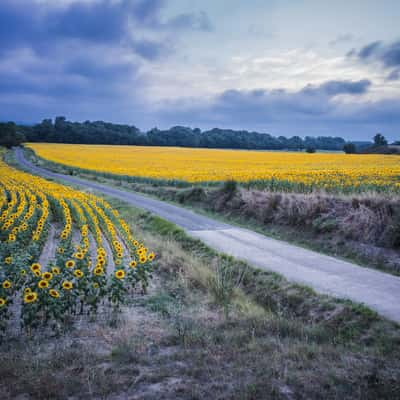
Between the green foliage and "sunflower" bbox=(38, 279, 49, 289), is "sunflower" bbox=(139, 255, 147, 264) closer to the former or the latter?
"sunflower" bbox=(38, 279, 49, 289)

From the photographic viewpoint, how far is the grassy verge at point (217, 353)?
4.01 m

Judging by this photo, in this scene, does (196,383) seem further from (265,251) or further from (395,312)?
(265,251)

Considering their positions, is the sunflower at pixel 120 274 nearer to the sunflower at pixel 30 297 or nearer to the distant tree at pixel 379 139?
the sunflower at pixel 30 297

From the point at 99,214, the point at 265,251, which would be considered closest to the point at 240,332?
the point at 265,251

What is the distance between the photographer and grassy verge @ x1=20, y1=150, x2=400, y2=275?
10.2 m

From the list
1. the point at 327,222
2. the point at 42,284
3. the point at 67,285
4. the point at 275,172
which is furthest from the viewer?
the point at 275,172

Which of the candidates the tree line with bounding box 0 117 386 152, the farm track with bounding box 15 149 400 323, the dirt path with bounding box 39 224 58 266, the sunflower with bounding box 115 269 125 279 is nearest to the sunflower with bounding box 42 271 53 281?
the sunflower with bounding box 115 269 125 279

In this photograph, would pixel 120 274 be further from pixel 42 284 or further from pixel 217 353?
pixel 217 353

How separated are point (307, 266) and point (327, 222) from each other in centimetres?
347

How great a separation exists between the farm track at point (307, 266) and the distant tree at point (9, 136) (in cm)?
8831

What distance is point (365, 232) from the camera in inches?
431

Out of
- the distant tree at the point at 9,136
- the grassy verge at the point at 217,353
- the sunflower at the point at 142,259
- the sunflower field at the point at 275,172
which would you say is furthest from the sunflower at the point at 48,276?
the distant tree at the point at 9,136

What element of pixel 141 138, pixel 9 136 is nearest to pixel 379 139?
pixel 141 138

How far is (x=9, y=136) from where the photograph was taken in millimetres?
91812
